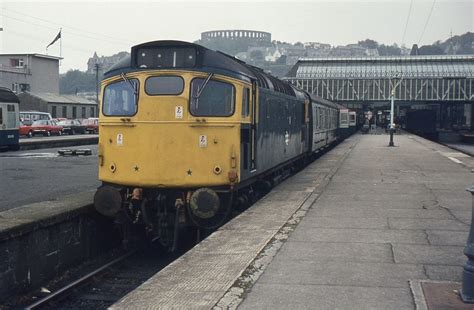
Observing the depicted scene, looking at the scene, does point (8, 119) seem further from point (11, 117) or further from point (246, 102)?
point (246, 102)

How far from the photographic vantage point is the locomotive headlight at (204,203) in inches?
374

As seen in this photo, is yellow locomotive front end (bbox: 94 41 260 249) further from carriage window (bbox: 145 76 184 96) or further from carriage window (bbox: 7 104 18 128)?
carriage window (bbox: 7 104 18 128)

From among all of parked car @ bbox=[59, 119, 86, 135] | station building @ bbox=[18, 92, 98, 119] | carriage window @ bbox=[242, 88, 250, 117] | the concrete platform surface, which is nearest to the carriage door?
carriage window @ bbox=[242, 88, 250, 117]

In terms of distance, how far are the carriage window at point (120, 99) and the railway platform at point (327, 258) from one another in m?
2.66

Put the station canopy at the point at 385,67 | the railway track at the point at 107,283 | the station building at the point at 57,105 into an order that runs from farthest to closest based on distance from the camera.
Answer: the station canopy at the point at 385,67
the station building at the point at 57,105
the railway track at the point at 107,283

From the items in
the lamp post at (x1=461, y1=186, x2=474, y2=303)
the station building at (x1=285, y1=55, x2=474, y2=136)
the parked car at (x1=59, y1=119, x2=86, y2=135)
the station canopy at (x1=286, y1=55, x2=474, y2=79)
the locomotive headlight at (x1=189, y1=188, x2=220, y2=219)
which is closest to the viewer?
the lamp post at (x1=461, y1=186, x2=474, y2=303)

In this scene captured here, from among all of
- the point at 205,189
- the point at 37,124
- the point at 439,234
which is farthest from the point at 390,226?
the point at 37,124

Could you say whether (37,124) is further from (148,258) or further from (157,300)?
(157,300)

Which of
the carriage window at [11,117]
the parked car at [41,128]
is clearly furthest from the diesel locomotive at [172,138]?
the parked car at [41,128]

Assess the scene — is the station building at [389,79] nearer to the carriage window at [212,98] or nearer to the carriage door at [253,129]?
the carriage door at [253,129]

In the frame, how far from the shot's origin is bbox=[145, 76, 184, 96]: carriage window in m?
9.85

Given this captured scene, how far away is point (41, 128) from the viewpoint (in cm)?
4716

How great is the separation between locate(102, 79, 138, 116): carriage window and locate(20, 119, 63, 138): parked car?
38140 mm

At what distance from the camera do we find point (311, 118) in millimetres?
22094
